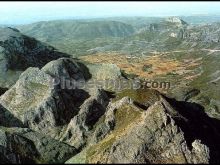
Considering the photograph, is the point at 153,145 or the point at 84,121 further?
the point at 84,121

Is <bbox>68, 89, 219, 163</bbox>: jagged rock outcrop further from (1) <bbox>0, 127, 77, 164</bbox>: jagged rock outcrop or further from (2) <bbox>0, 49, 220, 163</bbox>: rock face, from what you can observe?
(1) <bbox>0, 127, 77, 164</bbox>: jagged rock outcrop

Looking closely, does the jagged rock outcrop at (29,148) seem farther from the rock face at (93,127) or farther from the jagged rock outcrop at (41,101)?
the jagged rock outcrop at (41,101)

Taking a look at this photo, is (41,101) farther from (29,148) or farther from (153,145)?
(153,145)

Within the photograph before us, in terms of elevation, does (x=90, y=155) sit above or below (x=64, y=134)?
above

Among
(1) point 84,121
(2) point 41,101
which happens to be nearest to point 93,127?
(1) point 84,121

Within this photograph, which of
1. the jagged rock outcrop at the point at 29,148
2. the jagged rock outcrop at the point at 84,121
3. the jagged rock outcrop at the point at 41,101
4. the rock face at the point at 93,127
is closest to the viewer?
the rock face at the point at 93,127

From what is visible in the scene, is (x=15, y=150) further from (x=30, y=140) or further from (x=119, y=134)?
(x=119, y=134)

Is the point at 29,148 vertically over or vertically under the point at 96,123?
over

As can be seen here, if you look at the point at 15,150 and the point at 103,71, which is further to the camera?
the point at 103,71

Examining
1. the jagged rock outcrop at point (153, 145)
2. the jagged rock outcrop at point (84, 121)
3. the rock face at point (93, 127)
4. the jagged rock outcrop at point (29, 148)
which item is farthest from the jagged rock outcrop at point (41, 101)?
the jagged rock outcrop at point (153, 145)

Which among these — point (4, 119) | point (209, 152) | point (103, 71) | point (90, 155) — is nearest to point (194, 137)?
point (209, 152)

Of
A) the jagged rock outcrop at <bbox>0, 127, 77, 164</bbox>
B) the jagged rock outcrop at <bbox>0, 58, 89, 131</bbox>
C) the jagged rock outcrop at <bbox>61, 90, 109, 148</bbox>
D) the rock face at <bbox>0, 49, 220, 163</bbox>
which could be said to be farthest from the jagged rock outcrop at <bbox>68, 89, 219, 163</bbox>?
the jagged rock outcrop at <bbox>0, 58, 89, 131</bbox>
